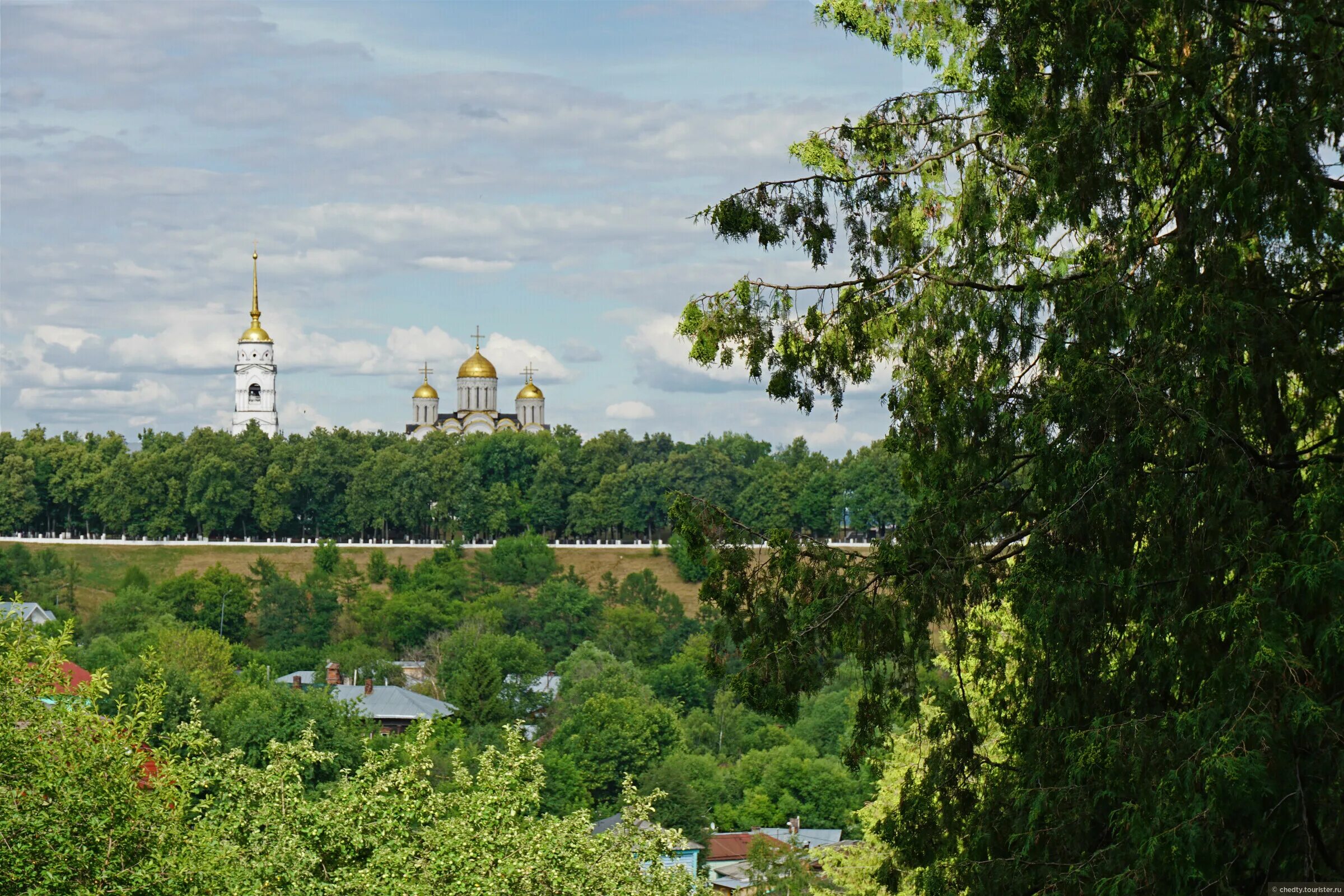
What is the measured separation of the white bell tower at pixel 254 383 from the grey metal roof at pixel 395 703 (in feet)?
202

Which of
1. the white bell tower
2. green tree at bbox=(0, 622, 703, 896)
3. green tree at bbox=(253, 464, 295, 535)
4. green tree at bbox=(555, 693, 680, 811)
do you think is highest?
the white bell tower

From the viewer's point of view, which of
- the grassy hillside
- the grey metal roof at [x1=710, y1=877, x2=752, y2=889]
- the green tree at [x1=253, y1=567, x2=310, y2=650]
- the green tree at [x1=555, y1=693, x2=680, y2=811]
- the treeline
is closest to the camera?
the grey metal roof at [x1=710, y1=877, x2=752, y2=889]

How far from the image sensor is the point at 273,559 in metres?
92.4

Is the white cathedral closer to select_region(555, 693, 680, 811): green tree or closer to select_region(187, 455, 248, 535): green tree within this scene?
select_region(187, 455, 248, 535): green tree

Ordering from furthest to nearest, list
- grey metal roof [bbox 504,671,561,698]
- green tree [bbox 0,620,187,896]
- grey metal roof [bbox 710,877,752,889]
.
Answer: grey metal roof [bbox 504,671,561,698] < grey metal roof [bbox 710,877,752,889] < green tree [bbox 0,620,187,896]

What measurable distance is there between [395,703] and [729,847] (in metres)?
18.9

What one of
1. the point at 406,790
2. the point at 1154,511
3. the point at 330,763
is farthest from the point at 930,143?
the point at 330,763

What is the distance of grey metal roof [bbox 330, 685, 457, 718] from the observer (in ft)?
189

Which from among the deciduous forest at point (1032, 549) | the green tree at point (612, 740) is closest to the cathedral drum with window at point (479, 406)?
the green tree at point (612, 740)

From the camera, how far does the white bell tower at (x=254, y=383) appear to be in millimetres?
120938

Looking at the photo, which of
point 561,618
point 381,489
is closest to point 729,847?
point 561,618

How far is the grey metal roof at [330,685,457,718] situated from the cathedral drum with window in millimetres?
60647

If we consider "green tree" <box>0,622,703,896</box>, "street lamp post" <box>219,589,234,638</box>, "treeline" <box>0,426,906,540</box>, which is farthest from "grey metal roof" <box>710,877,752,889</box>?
"treeline" <box>0,426,906,540</box>

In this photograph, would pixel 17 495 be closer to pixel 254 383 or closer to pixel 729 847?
pixel 254 383
